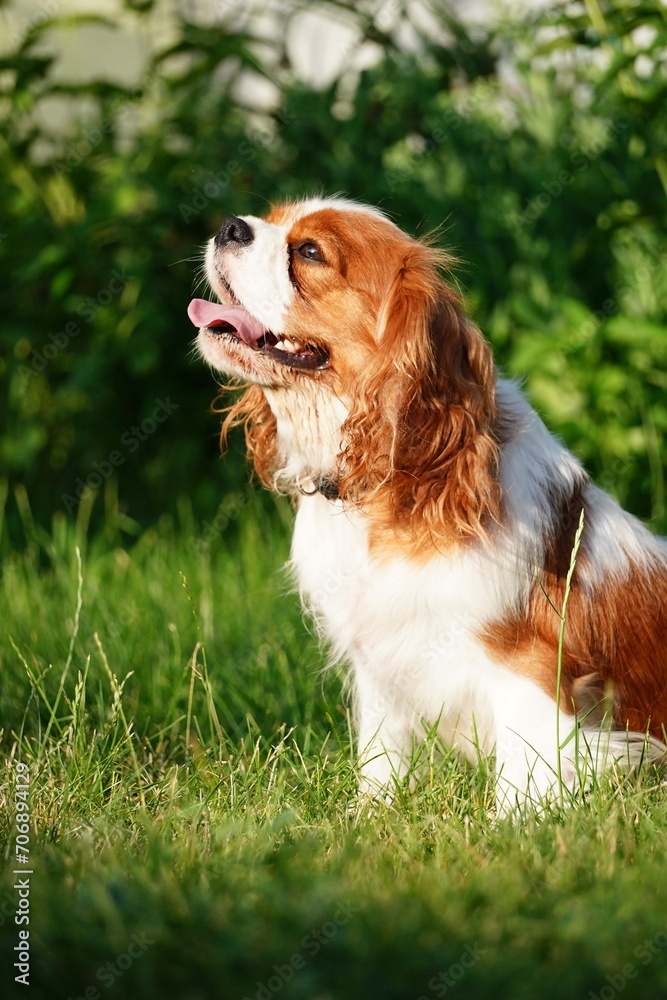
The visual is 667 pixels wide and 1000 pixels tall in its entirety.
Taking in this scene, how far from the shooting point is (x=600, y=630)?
2816 millimetres

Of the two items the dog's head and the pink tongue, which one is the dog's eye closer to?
the dog's head

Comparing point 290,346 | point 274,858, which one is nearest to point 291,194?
point 290,346

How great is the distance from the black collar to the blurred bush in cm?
167

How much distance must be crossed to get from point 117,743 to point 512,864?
1.20 m

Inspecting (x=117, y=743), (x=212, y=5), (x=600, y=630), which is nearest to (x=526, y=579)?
(x=600, y=630)

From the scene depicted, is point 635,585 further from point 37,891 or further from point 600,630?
point 37,891

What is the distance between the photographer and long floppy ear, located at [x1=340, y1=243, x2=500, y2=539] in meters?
2.70

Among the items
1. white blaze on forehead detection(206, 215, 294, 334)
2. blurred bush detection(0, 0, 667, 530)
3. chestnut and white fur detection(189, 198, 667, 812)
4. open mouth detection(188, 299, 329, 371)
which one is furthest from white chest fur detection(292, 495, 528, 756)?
blurred bush detection(0, 0, 667, 530)

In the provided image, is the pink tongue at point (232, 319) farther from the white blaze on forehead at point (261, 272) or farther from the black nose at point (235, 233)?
the black nose at point (235, 233)

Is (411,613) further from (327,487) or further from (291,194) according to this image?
(291,194)

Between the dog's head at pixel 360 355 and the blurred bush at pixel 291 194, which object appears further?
the blurred bush at pixel 291 194

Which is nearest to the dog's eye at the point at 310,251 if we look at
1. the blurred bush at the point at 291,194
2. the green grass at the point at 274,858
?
the green grass at the point at 274,858

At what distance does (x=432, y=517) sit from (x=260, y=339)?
66cm

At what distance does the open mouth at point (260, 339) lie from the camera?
114 inches
